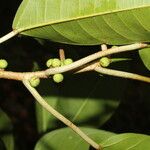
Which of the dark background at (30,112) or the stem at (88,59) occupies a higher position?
the stem at (88,59)

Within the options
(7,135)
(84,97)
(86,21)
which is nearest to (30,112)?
(7,135)

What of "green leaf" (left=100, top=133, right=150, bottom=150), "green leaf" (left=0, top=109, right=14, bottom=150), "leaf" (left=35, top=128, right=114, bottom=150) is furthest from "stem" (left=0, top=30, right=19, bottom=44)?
"green leaf" (left=0, top=109, right=14, bottom=150)

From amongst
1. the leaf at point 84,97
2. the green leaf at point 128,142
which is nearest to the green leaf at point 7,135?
the leaf at point 84,97

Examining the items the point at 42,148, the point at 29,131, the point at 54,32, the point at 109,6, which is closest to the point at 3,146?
the point at 42,148

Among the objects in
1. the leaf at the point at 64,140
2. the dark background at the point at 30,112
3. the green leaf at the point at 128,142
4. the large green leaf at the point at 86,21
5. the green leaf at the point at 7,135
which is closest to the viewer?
the large green leaf at the point at 86,21

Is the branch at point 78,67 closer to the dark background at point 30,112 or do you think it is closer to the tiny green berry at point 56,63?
the tiny green berry at point 56,63

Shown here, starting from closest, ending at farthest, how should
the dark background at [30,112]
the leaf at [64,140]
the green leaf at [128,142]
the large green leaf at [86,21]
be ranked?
the large green leaf at [86,21] < the green leaf at [128,142] < the leaf at [64,140] < the dark background at [30,112]

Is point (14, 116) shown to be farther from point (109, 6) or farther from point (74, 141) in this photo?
point (109, 6)
